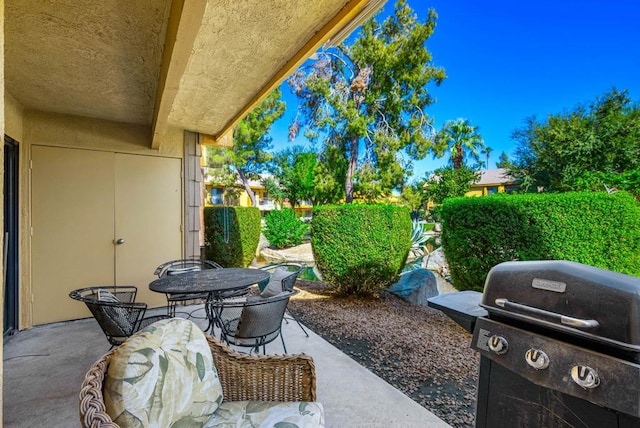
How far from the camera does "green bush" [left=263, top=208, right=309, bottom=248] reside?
39.6 feet

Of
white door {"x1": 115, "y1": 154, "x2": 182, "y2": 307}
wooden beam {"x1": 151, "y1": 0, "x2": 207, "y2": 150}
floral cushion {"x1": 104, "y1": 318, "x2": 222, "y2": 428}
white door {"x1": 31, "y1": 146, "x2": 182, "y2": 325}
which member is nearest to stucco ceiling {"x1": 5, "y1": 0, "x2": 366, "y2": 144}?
wooden beam {"x1": 151, "y1": 0, "x2": 207, "y2": 150}

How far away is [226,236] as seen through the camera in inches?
269

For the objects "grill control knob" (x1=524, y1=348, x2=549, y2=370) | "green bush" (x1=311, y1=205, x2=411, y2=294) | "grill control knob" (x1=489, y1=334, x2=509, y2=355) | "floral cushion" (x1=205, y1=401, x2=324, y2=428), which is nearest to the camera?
"grill control knob" (x1=524, y1=348, x2=549, y2=370)

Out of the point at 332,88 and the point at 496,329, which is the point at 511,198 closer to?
the point at 496,329

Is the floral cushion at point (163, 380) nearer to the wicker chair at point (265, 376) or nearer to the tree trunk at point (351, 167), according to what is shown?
the wicker chair at point (265, 376)

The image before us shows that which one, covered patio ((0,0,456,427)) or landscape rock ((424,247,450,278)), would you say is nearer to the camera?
covered patio ((0,0,456,427))

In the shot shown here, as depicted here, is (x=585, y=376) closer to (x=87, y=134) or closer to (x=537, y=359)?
(x=537, y=359)

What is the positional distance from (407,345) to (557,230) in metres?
2.04

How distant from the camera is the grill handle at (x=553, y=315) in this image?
3.22 ft

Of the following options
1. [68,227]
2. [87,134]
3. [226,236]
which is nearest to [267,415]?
[68,227]

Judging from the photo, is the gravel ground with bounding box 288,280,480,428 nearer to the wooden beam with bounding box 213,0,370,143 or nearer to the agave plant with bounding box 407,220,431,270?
the agave plant with bounding box 407,220,431,270

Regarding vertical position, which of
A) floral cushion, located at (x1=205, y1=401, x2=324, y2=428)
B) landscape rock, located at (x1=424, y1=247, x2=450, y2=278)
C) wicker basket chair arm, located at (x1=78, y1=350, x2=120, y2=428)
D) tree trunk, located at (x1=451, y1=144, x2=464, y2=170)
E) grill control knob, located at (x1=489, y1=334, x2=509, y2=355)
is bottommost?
Answer: landscape rock, located at (x1=424, y1=247, x2=450, y2=278)

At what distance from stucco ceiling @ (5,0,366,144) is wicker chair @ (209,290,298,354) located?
184 cm

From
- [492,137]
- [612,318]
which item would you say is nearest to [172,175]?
[612,318]
